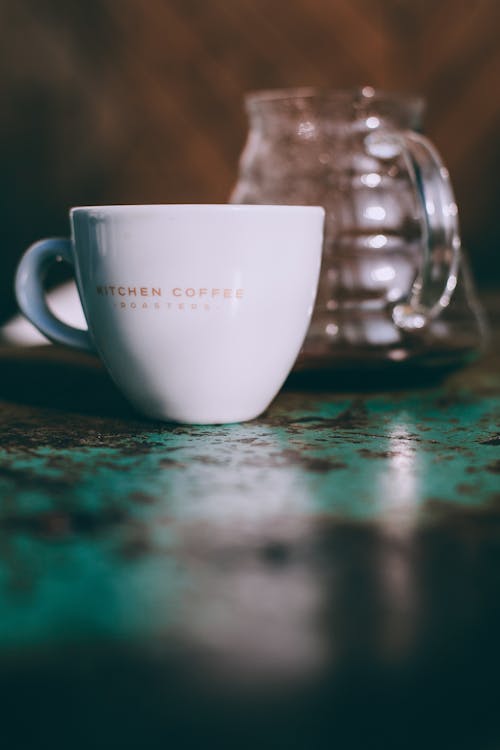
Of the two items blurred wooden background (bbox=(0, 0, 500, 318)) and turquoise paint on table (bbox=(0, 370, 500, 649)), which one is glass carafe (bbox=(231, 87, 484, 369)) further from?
blurred wooden background (bbox=(0, 0, 500, 318))

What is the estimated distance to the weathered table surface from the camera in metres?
0.17

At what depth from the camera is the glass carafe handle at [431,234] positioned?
45 centimetres

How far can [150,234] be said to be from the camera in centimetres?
38

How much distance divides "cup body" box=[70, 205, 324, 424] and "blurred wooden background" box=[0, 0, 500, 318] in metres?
1.33

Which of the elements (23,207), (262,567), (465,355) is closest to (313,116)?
(465,355)

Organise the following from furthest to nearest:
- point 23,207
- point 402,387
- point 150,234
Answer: point 23,207 < point 402,387 < point 150,234

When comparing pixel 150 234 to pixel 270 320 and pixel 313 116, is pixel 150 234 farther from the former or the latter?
pixel 313 116

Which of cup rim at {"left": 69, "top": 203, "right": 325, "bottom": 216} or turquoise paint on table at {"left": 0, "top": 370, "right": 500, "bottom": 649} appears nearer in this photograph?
turquoise paint on table at {"left": 0, "top": 370, "right": 500, "bottom": 649}

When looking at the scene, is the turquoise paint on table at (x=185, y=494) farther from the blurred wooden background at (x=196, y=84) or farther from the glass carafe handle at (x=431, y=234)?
the blurred wooden background at (x=196, y=84)

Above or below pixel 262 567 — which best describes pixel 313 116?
above

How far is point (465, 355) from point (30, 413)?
0.80ft

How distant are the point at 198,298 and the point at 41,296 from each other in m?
0.11

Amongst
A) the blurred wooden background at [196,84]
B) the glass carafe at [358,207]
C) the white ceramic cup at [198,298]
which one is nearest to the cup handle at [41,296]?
the white ceramic cup at [198,298]

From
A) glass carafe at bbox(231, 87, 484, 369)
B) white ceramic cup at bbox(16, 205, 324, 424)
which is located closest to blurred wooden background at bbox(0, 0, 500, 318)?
glass carafe at bbox(231, 87, 484, 369)
